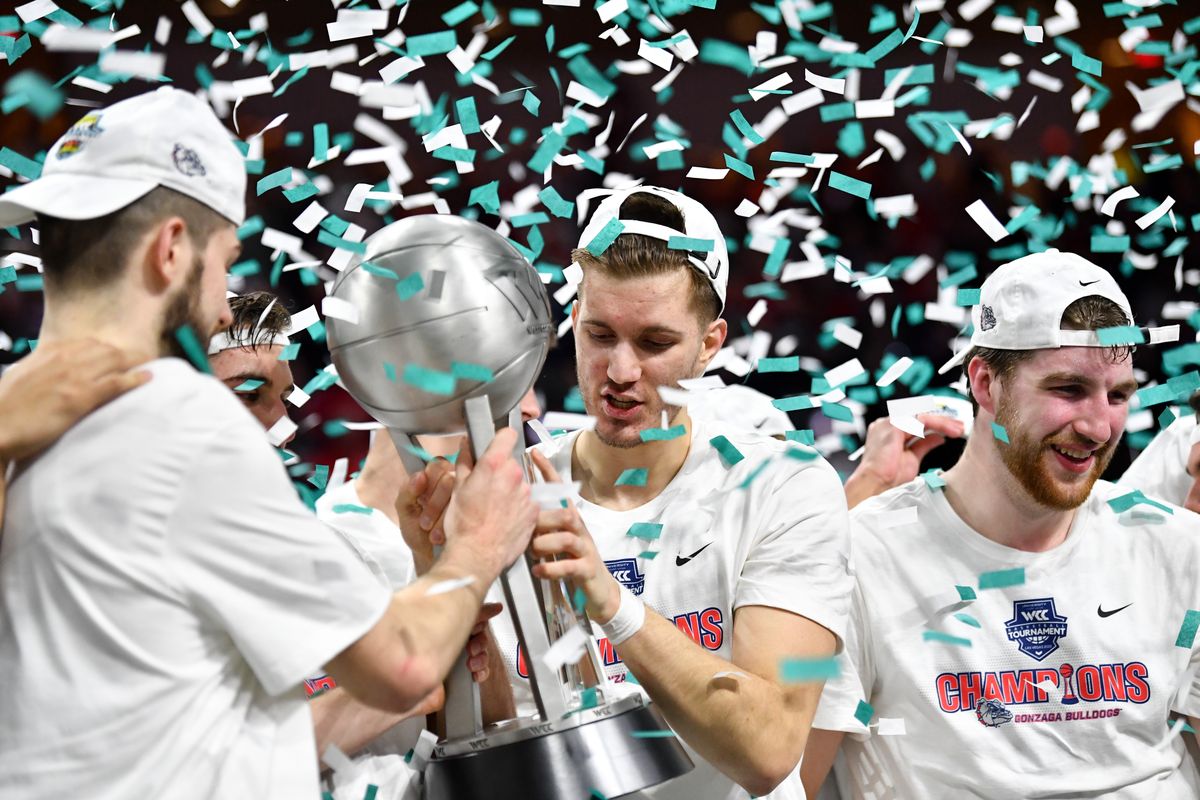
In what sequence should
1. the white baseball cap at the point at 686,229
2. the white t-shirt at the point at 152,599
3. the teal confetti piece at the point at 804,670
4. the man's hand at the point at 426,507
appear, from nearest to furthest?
the white t-shirt at the point at 152,599, the man's hand at the point at 426,507, the teal confetti piece at the point at 804,670, the white baseball cap at the point at 686,229

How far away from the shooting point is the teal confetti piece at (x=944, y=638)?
127 inches

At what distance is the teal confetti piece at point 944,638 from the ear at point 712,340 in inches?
34.2

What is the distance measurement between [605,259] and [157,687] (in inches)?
63.0

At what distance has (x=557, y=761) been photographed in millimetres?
2150

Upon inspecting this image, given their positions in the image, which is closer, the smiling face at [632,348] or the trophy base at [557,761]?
the trophy base at [557,761]

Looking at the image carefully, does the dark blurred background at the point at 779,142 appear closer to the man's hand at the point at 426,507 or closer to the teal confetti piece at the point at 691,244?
the teal confetti piece at the point at 691,244

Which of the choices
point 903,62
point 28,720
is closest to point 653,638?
point 28,720

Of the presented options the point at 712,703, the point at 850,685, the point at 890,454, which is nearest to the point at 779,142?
the point at 890,454

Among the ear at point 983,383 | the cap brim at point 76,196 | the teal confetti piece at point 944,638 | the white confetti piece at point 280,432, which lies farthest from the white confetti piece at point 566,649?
the ear at point 983,383

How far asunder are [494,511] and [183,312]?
0.57 meters

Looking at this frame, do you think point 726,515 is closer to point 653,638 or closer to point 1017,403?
point 653,638

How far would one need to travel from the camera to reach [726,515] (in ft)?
9.73

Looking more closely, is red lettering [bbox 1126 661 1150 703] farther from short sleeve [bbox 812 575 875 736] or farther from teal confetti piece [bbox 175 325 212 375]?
teal confetti piece [bbox 175 325 212 375]

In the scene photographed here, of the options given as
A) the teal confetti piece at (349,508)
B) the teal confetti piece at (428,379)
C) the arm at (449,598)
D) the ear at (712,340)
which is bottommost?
the teal confetti piece at (349,508)
